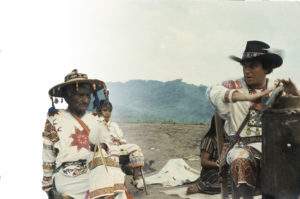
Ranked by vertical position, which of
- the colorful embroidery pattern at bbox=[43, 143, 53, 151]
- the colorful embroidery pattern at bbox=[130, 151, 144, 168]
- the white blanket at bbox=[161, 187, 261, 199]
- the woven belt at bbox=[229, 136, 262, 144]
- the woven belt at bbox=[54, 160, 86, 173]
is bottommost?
the white blanket at bbox=[161, 187, 261, 199]

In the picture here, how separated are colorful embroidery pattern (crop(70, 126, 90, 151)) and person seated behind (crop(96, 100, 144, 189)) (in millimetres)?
325

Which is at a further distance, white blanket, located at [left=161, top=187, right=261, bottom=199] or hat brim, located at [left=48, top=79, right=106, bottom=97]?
white blanket, located at [left=161, top=187, right=261, bottom=199]

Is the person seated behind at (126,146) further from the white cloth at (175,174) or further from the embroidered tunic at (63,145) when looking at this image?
the embroidered tunic at (63,145)

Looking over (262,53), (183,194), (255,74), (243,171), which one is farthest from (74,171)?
(262,53)

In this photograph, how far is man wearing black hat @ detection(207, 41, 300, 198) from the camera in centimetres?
Result: 358

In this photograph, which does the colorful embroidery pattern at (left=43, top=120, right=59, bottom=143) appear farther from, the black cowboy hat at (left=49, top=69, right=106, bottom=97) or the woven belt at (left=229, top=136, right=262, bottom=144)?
the woven belt at (left=229, top=136, right=262, bottom=144)

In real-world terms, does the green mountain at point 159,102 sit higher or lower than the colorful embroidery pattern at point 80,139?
higher

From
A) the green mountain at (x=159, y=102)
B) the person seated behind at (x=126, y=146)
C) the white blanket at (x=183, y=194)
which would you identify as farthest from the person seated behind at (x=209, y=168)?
Answer: the person seated behind at (x=126, y=146)

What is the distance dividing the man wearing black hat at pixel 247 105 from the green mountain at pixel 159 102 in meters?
0.38

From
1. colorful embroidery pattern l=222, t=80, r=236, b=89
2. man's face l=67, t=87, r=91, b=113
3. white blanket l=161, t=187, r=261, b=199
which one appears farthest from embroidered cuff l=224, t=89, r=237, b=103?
man's face l=67, t=87, r=91, b=113

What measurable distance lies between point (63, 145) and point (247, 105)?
181 cm

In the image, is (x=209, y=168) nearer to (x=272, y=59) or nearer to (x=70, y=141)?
(x=272, y=59)

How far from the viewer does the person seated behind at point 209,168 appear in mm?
4329

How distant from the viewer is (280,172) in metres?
3.40
